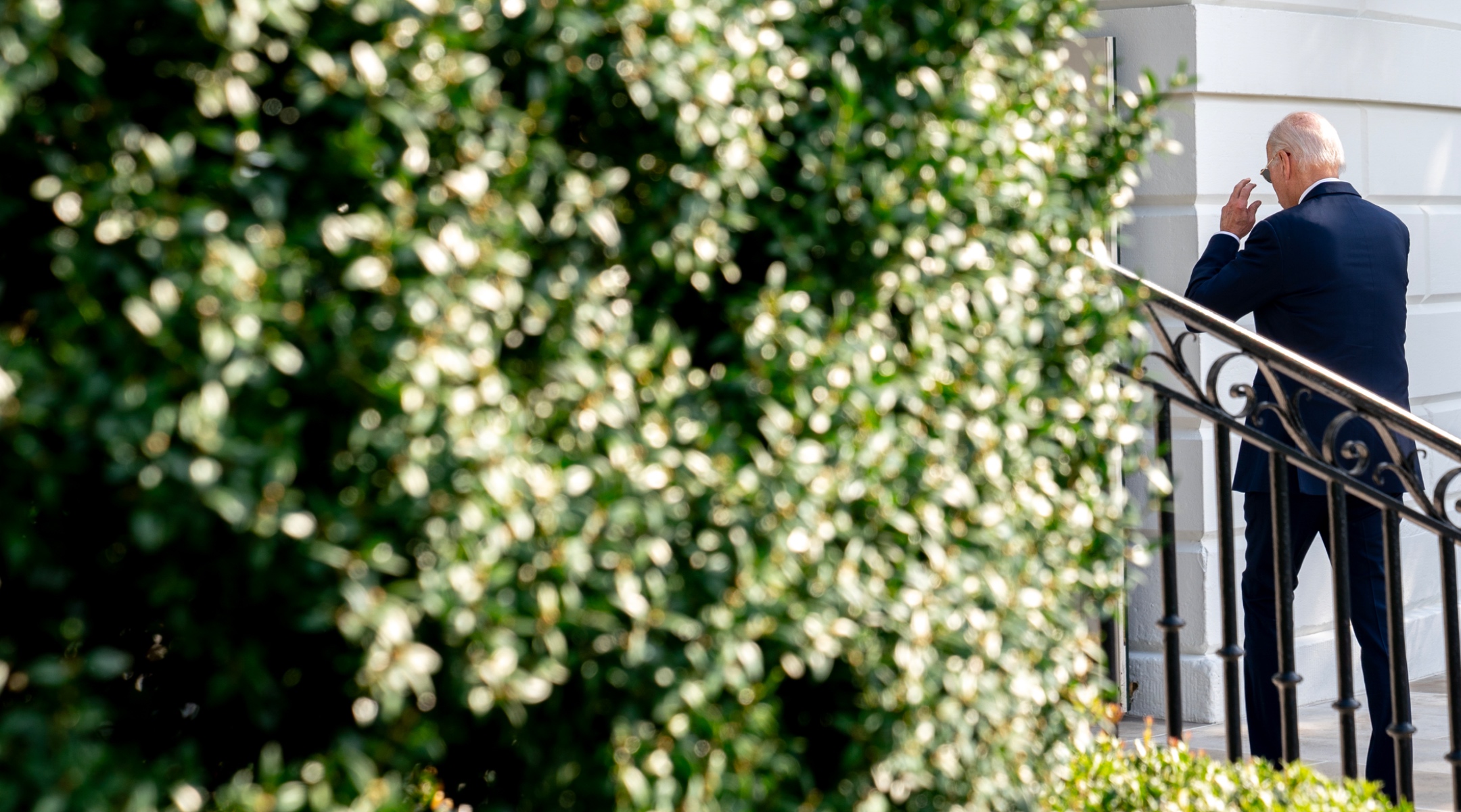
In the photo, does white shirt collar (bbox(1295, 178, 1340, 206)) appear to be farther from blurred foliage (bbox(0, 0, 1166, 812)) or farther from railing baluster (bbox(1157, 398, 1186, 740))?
blurred foliage (bbox(0, 0, 1166, 812))

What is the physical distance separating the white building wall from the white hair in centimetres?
37

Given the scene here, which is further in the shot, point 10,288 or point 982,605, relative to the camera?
point 982,605

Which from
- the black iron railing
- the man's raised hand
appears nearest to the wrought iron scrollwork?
the black iron railing

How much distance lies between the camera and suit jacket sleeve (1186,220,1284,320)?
193 inches

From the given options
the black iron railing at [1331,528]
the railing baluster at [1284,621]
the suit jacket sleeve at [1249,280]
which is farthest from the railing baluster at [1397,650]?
the suit jacket sleeve at [1249,280]

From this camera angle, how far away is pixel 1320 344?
491 centimetres

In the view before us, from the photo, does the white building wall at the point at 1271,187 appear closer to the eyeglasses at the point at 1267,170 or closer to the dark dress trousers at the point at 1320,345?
the eyeglasses at the point at 1267,170

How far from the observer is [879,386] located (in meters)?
2.17

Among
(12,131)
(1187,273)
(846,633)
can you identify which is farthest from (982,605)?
(1187,273)

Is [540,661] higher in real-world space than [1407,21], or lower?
lower

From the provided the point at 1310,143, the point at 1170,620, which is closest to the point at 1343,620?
the point at 1170,620

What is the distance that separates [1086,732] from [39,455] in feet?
6.41

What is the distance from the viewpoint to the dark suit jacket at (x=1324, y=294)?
4.88 meters

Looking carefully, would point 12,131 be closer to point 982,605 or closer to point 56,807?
point 56,807
